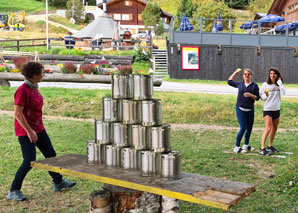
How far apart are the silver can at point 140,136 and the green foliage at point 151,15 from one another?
58.6 meters

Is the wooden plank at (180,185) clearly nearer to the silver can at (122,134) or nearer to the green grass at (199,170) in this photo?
the silver can at (122,134)

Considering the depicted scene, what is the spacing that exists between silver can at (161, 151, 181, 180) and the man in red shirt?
214 cm

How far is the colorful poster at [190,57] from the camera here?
27281mm

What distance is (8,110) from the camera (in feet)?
50.5

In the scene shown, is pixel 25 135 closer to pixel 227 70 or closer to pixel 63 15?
pixel 227 70

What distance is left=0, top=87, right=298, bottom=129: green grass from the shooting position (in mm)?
14085

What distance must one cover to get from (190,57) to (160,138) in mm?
23253

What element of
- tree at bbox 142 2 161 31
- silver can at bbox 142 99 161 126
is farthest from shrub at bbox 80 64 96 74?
tree at bbox 142 2 161 31

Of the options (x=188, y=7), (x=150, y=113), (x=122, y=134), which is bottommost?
(x=122, y=134)

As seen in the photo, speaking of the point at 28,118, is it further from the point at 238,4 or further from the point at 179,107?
the point at 238,4

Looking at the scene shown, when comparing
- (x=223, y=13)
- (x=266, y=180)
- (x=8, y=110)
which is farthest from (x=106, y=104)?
(x=223, y=13)

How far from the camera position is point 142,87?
4801 mm

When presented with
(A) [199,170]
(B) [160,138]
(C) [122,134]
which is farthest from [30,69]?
(A) [199,170]

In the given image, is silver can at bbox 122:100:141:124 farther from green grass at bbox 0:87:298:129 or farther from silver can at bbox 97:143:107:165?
green grass at bbox 0:87:298:129
